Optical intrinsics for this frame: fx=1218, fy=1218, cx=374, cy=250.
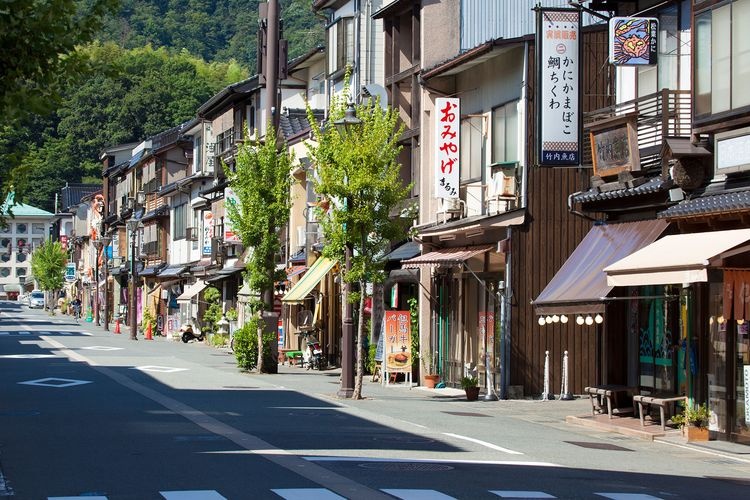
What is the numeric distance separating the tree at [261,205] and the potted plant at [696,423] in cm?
1763

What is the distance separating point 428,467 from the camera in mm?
14570

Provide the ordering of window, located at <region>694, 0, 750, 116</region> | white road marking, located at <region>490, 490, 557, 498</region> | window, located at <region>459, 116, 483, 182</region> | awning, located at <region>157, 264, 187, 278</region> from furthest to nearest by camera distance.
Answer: awning, located at <region>157, 264, 187, 278</region>, window, located at <region>459, 116, 483, 182</region>, window, located at <region>694, 0, 750, 116</region>, white road marking, located at <region>490, 490, 557, 498</region>

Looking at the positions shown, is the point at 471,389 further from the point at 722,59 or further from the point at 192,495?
the point at 192,495

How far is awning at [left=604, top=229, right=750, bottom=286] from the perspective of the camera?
17453mm

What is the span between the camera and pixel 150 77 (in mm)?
122500

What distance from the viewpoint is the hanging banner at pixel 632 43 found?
21.1 m

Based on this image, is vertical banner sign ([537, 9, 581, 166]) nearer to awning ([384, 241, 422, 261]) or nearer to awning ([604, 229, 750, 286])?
awning ([604, 229, 750, 286])

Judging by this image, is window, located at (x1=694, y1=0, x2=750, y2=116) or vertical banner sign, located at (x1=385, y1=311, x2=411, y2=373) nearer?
window, located at (x1=694, y1=0, x2=750, y2=116)

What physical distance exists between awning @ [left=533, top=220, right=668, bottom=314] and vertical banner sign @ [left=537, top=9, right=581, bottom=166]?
176cm

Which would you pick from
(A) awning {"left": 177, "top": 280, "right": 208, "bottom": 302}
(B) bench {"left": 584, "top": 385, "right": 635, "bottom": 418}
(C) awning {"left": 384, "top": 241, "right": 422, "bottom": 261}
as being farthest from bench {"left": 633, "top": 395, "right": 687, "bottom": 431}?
(A) awning {"left": 177, "top": 280, "right": 208, "bottom": 302}

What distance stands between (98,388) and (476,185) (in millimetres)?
10275

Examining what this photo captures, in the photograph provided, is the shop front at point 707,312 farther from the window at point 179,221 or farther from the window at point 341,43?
the window at point 179,221

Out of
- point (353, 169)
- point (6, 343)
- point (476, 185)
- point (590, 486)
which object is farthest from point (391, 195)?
point (6, 343)

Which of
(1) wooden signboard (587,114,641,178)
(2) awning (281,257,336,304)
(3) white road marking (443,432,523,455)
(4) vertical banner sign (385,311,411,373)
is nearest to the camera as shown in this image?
(3) white road marking (443,432,523,455)
